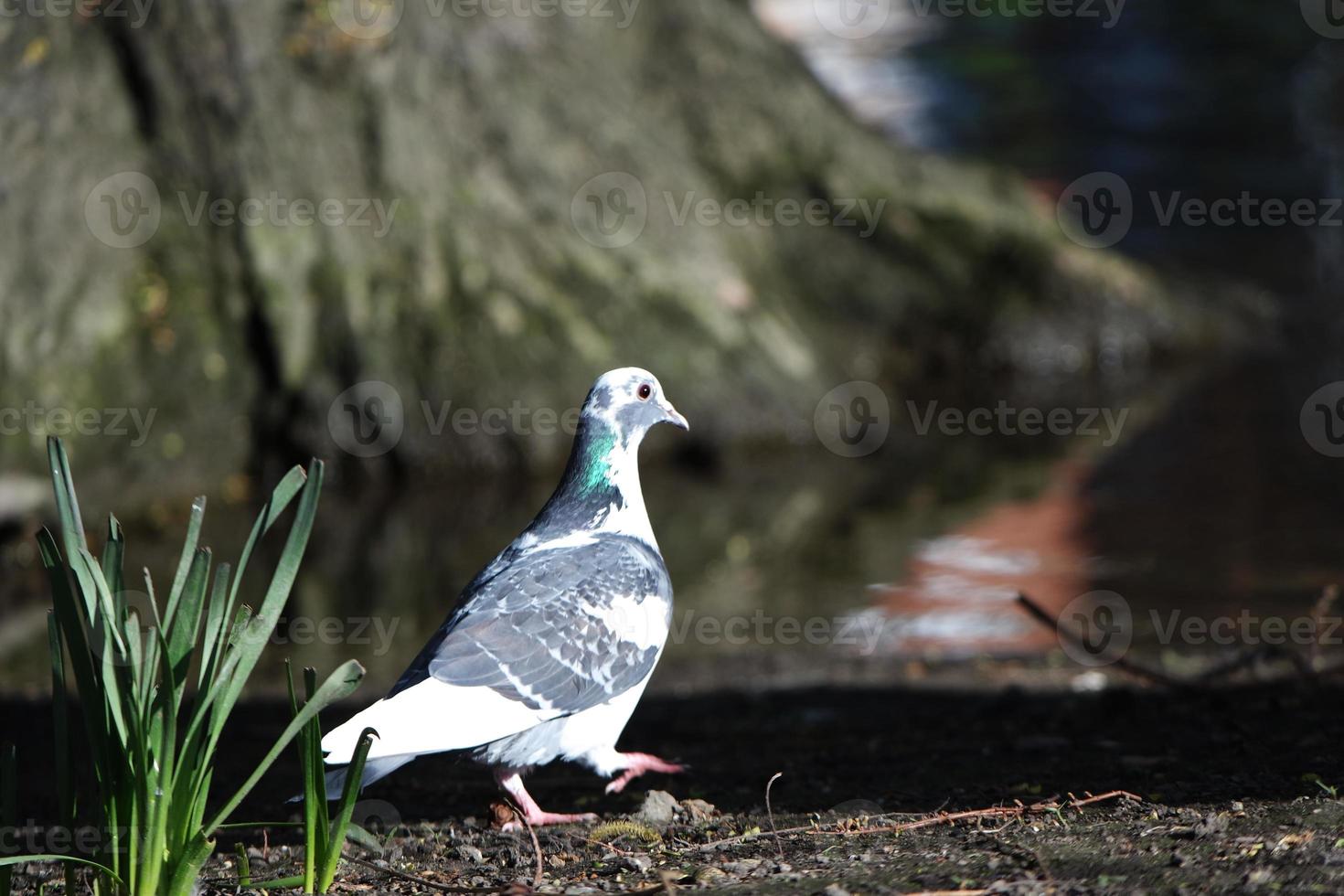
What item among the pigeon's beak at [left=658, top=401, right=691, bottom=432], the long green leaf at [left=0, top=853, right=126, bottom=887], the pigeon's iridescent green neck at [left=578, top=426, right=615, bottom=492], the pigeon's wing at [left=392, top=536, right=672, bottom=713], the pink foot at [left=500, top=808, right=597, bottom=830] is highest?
the pigeon's beak at [left=658, top=401, right=691, bottom=432]

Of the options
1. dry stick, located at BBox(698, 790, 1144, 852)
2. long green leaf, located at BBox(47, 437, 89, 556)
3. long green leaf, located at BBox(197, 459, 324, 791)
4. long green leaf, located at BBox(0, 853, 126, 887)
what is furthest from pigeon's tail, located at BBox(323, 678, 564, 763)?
long green leaf, located at BBox(47, 437, 89, 556)

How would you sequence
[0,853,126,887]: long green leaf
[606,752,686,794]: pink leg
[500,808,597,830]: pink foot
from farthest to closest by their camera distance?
[606,752,686,794]: pink leg < [500,808,597,830]: pink foot < [0,853,126,887]: long green leaf

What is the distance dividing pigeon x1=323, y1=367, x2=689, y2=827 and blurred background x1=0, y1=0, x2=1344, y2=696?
6.65ft

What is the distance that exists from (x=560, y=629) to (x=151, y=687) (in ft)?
4.09

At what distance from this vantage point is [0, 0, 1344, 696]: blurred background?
8.23 meters

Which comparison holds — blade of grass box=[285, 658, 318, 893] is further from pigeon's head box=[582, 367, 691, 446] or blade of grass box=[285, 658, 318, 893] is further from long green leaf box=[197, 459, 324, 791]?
pigeon's head box=[582, 367, 691, 446]

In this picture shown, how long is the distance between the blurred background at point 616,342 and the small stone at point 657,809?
2441mm

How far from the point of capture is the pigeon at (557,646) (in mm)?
3568

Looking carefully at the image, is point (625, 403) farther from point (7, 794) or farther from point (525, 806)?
point (7, 794)

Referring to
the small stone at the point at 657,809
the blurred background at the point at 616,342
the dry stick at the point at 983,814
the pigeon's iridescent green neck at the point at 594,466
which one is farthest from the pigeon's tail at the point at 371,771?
the blurred background at the point at 616,342

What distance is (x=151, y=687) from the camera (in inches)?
115

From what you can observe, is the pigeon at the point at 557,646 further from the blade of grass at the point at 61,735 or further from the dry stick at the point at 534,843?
the blade of grass at the point at 61,735

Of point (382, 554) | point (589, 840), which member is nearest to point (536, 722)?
point (589, 840)

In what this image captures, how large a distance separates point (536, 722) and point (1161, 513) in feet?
21.0
